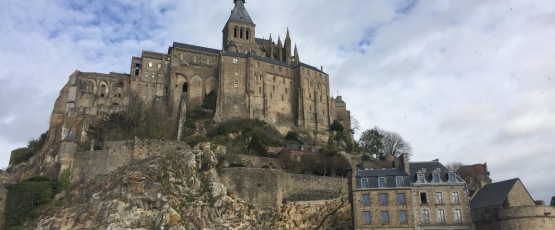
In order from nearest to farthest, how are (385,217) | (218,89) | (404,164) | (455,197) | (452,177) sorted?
(455,197) → (385,217) → (452,177) → (404,164) → (218,89)

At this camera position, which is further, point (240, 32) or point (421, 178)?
point (240, 32)

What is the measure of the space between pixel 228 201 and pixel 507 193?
1979 cm

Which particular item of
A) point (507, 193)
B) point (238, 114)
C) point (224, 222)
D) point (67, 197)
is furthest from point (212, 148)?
point (507, 193)

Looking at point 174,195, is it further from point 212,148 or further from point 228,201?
point 212,148

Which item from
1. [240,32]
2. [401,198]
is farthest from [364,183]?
[240,32]

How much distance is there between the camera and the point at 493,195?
33.7 meters

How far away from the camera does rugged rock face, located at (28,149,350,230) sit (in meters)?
33.7

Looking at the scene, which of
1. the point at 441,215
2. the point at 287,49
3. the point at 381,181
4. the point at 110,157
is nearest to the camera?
the point at 441,215

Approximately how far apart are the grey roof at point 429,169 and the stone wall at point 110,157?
65.8ft

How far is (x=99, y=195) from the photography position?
119 feet

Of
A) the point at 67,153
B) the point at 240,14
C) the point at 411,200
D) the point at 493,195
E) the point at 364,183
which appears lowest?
the point at 411,200

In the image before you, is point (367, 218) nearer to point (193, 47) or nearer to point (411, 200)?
point (411, 200)

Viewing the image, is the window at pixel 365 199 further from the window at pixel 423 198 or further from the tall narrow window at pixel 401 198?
the window at pixel 423 198

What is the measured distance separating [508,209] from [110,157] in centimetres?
3060
